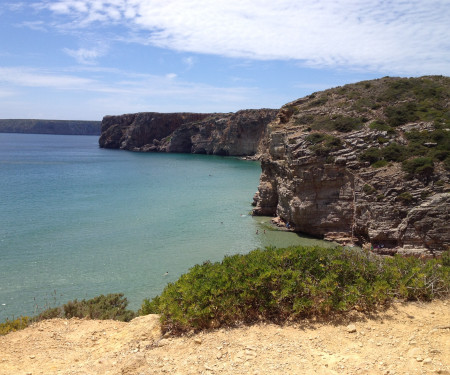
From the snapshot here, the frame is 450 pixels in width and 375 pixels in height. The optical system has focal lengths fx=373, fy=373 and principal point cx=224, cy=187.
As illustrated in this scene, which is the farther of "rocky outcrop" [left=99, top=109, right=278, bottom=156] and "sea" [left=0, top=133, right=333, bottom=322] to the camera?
"rocky outcrop" [left=99, top=109, right=278, bottom=156]

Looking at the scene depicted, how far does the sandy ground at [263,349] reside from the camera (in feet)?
19.0

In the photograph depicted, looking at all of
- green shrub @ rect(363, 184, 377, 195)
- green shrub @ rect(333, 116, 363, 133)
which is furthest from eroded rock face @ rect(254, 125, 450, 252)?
green shrub @ rect(333, 116, 363, 133)

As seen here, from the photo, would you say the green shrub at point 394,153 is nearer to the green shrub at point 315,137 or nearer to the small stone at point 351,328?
the green shrub at point 315,137

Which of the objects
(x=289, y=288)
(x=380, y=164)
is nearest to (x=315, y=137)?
(x=380, y=164)

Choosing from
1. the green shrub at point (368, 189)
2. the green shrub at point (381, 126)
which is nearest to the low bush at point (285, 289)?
the green shrub at point (368, 189)

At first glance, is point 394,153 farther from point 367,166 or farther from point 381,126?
point 381,126

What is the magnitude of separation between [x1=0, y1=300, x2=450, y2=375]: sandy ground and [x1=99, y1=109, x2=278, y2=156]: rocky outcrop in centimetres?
8977

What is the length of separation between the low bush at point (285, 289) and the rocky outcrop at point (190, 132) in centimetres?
8853

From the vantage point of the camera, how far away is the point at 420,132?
26109 millimetres

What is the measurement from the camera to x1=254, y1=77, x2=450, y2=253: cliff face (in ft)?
69.8

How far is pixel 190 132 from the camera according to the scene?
114m

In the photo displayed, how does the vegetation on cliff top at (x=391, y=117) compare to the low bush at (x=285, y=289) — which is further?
the vegetation on cliff top at (x=391, y=117)

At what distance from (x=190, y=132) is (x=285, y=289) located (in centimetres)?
10893

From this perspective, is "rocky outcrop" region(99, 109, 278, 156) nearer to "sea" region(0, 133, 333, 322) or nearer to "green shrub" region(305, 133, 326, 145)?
"sea" region(0, 133, 333, 322)
